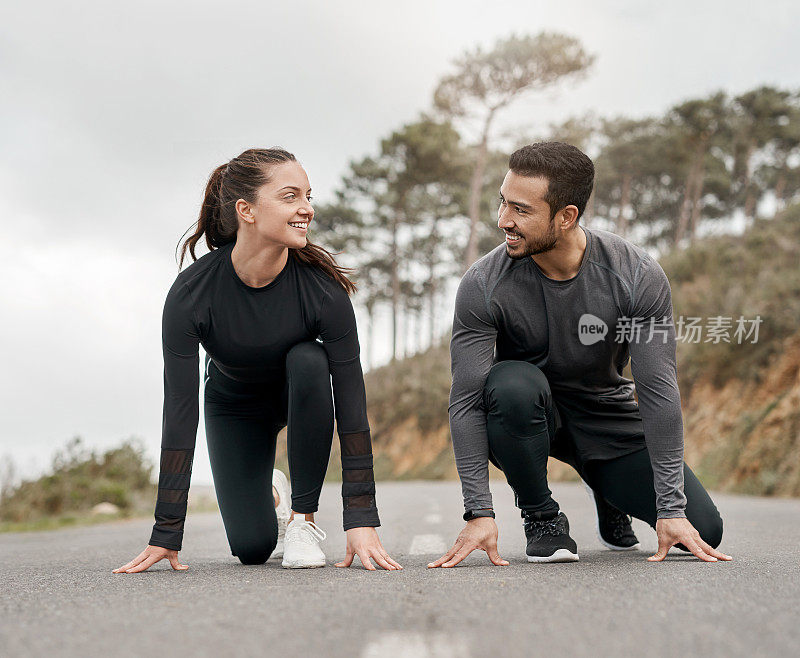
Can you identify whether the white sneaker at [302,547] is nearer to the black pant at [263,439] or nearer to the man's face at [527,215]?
the black pant at [263,439]

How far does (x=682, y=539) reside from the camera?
341cm

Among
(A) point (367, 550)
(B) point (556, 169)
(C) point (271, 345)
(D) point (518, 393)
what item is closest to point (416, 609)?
(A) point (367, 550)

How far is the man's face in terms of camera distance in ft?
11.8

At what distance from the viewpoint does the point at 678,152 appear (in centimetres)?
3419

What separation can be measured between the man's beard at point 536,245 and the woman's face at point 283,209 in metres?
0.92

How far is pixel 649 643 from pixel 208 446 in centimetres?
296

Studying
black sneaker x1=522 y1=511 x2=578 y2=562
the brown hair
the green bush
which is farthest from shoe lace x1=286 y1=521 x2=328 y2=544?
the green bush

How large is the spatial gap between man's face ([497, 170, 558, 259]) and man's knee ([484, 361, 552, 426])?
21.1 inches

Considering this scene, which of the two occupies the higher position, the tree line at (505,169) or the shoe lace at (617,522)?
the tree line at (505,169)

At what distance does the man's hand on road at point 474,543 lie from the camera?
3.32 meters
